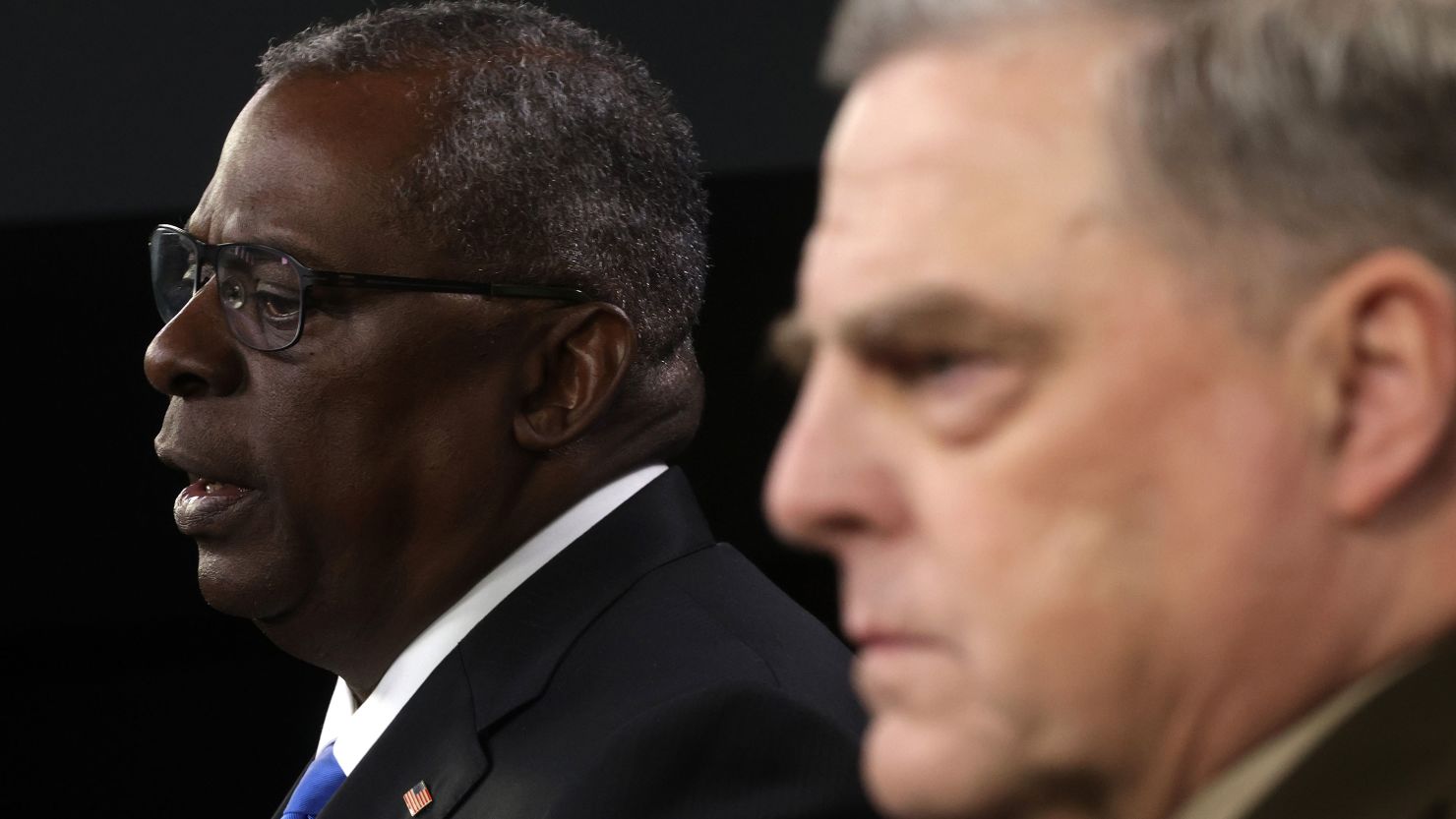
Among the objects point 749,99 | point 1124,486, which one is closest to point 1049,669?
point 1124,486

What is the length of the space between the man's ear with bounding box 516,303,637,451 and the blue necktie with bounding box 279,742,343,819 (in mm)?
334

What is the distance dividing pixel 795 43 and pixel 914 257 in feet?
5.17

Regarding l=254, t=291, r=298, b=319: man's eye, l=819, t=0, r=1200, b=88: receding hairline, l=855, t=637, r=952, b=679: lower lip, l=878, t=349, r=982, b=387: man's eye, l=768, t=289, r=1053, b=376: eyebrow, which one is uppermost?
l=819, t=0, r=1200, b=88: receding hairline

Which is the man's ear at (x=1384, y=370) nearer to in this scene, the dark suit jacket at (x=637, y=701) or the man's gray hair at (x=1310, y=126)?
the man's gray hair at (x=1310, y=126)

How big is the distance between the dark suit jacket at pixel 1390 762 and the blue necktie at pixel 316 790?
1.08 m

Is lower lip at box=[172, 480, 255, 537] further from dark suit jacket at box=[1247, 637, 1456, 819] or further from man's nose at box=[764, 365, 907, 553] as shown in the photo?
dark suit jacket at box=[1247, 637, 1456, 819]

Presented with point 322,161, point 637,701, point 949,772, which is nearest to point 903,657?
point 949,772

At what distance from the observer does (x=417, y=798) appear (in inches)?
59.7

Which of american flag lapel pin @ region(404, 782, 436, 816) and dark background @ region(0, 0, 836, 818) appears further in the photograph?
dark background @ region(0, 0, 836, 818)

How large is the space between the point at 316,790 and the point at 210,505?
0.26 m

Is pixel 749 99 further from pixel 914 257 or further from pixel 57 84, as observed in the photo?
pixel 914 257

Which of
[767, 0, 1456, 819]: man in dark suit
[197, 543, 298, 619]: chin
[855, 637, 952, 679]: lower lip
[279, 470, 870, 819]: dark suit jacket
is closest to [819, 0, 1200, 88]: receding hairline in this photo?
[767, 0, 1456, 819]: man in dark suit

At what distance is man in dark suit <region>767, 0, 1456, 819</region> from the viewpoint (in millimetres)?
735

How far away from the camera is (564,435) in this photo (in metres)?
1.61
